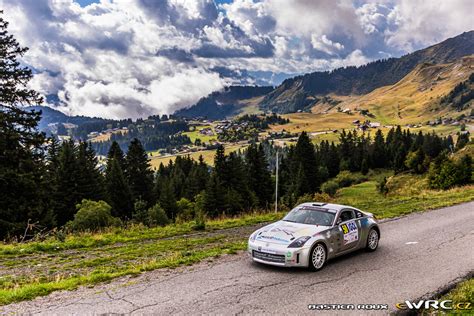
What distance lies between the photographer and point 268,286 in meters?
9.70

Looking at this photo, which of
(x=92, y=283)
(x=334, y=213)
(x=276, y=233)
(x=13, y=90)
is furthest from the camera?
(x=13, y=90)

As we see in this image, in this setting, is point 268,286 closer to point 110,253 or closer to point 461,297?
point 461,297

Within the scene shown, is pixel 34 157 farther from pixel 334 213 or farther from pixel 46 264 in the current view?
pixel 334 213

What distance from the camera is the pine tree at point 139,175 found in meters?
73.6

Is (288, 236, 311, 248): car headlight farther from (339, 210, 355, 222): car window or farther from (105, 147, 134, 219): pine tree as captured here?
(105, 147, 134, 219): pine tree

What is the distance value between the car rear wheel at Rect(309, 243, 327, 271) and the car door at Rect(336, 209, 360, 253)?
970 millimetres

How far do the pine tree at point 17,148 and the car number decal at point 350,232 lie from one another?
2282cm

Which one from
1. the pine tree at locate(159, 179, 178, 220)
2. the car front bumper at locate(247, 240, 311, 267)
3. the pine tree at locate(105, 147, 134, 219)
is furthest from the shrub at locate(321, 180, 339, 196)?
the car front bumper at locate(247, 240, 311, 267)

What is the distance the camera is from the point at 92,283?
9.98 metres

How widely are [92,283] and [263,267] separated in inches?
189

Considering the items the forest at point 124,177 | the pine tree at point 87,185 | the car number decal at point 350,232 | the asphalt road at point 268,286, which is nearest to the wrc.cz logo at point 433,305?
the asphalt road at point 268,286

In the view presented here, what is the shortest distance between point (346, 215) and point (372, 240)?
1.69m

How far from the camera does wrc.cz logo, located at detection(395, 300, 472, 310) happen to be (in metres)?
8.28

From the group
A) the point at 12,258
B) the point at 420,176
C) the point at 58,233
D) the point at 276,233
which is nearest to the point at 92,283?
the point at 276,233
